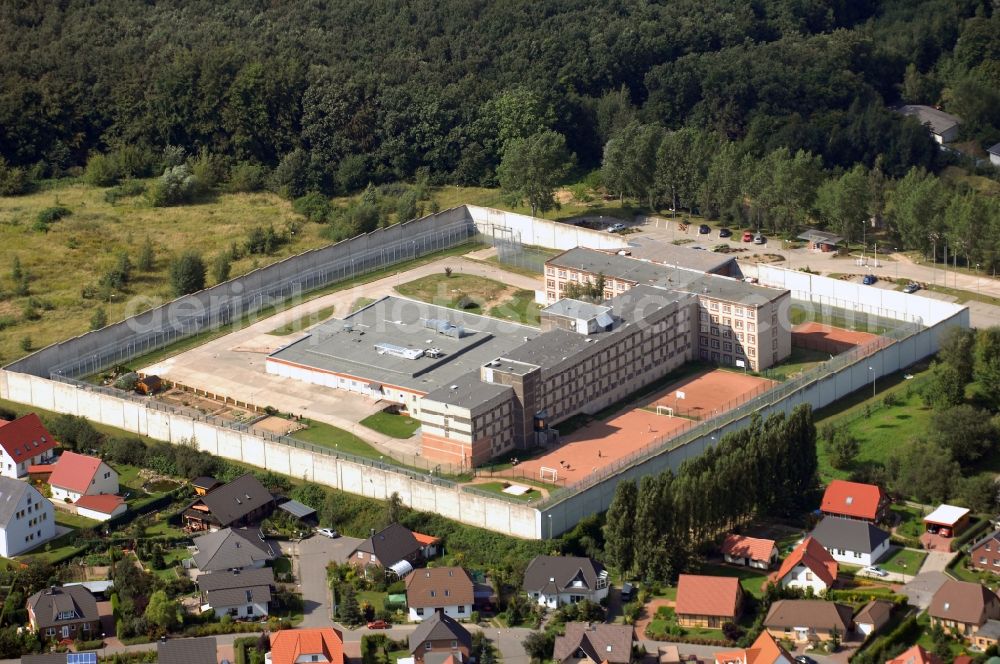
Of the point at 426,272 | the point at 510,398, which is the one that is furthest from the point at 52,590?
the point at 426,272

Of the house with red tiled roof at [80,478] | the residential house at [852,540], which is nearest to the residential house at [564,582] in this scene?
the residential house at [852,540]

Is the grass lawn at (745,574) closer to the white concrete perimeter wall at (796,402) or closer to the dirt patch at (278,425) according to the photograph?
the white concrete perimeter wall at (796,402)

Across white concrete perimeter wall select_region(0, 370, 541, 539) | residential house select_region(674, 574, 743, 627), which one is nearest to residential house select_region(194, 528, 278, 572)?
white concrete perimeter wall select_region(0, 370, 541, 539)

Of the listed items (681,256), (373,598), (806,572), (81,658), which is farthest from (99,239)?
(806,572)

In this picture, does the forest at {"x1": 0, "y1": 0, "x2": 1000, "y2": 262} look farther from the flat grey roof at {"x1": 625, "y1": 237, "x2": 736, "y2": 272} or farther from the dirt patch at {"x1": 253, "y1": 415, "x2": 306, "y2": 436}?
the dirt patch at {"x1": 253, "y1": 415, "x2": 306, "y2": 436}

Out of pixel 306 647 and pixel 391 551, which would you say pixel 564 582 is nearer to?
pixel 391 551

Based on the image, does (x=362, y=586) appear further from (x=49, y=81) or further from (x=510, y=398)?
(x=49, y=81)
